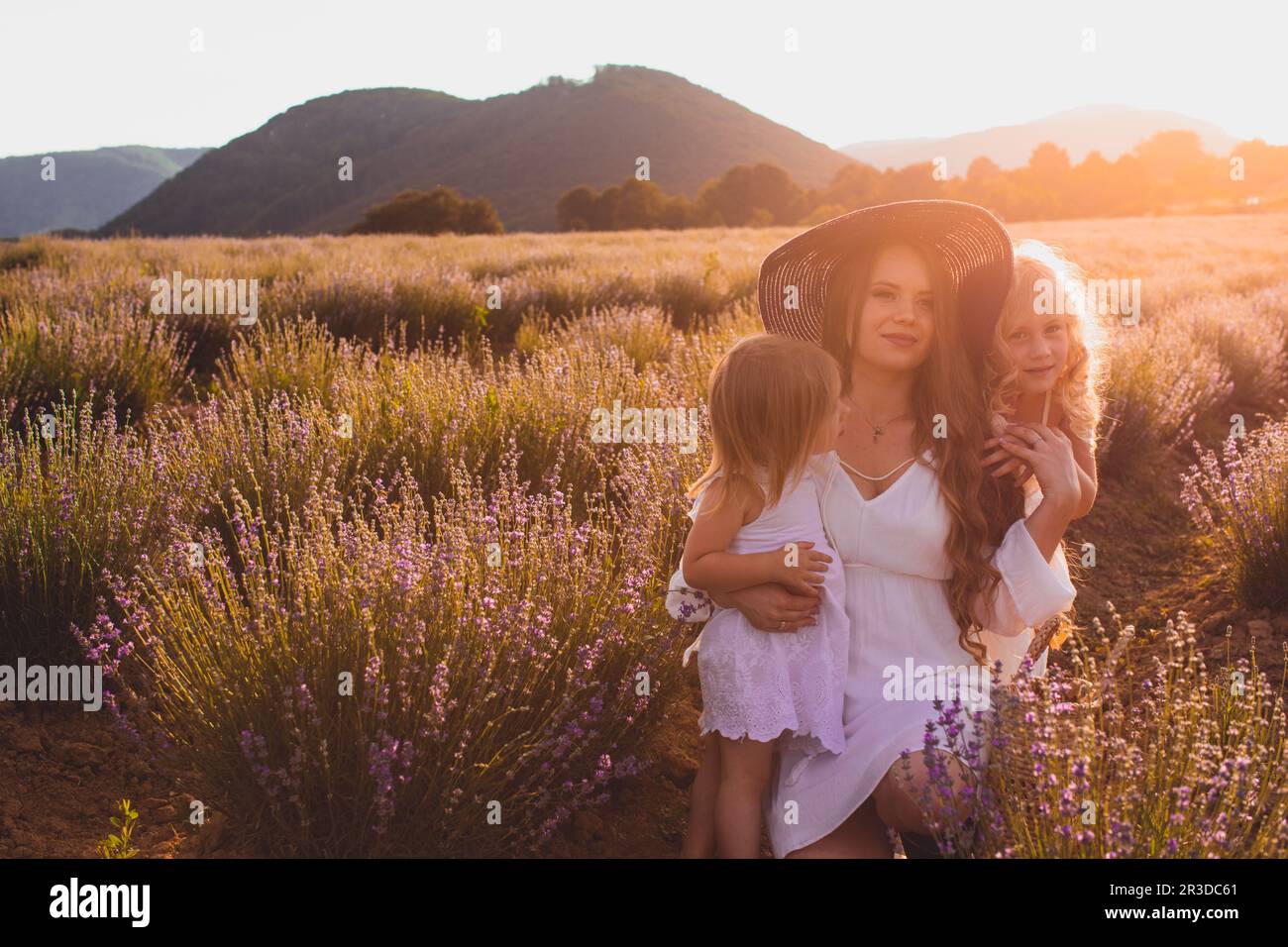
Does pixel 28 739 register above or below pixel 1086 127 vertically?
below

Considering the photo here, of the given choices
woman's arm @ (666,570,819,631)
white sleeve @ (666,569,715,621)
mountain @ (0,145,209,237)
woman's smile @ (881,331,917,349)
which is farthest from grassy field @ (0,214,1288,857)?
mountain @ (0,145,209,237)

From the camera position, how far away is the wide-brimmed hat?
8.32ft

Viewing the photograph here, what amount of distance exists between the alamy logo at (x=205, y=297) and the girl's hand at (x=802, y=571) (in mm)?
5497

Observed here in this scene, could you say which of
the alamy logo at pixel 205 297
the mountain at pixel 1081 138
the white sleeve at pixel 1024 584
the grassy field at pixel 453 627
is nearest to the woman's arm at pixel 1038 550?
the white sleeve at pixel 1024 584

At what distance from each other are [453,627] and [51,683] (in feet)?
4.85

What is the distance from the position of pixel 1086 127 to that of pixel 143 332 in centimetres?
21903

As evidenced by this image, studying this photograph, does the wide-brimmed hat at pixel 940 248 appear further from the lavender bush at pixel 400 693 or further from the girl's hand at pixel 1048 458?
the lavender bush at pixel 400 693

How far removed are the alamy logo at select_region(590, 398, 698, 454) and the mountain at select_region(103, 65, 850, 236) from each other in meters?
57.7

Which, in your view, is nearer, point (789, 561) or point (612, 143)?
point (789, 561)
